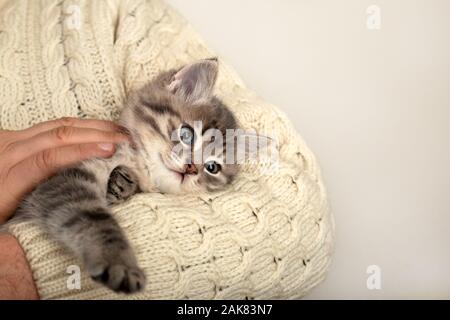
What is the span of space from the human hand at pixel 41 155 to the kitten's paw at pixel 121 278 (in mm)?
437

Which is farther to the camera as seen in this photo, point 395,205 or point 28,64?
point 395,205

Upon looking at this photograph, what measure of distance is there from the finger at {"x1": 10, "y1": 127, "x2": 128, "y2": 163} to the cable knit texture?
0.19 m

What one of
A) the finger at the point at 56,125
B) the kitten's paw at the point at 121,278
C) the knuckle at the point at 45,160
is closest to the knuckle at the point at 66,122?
the finger at the point at 56,125

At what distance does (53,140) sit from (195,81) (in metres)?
0.43

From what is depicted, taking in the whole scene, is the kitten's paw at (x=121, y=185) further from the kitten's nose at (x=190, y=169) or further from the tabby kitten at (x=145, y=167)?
the kitten's nose at (x=190, y=169)

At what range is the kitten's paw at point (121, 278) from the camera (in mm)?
977

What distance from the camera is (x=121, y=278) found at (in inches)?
38.5

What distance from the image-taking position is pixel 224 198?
1.33 metres

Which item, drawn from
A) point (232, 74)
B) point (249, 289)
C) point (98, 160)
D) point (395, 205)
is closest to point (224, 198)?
point (249, 289)

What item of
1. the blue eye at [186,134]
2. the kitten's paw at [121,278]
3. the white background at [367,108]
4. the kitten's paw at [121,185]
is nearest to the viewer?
the kitten's paw at [121,278]

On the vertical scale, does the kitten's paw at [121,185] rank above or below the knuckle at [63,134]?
below

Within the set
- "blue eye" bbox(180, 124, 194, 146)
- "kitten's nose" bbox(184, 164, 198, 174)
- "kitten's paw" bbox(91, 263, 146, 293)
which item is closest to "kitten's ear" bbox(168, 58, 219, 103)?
"blue eye" bbox(180, 124, 194, 146)

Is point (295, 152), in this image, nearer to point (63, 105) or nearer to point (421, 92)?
point (421, 92)

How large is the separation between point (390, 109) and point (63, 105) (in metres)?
1.06
